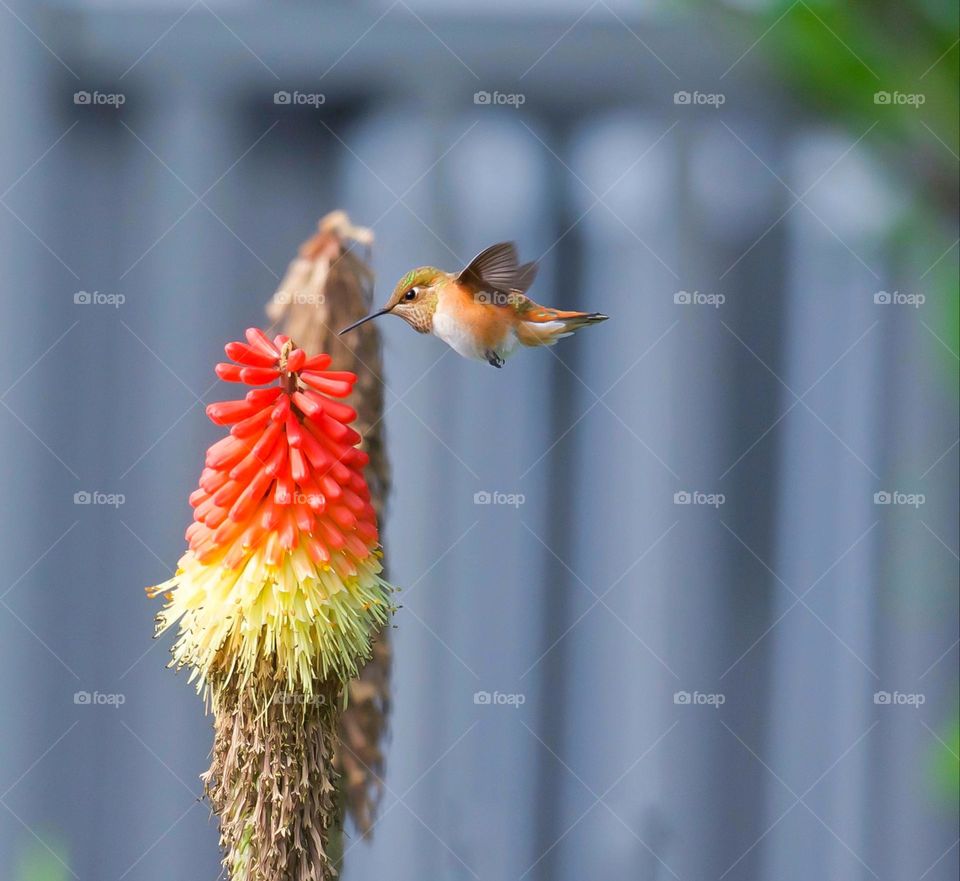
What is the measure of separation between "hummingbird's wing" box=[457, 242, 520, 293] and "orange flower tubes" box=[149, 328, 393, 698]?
0.56ft

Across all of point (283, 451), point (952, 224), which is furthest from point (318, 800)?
point (952, 224)

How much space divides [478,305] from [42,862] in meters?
1.06

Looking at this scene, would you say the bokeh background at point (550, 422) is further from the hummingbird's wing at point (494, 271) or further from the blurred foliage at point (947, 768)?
the hummingbird's wing at point (494, 271)

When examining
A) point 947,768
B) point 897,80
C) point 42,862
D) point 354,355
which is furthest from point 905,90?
point 42,862

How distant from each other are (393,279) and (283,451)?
45 centimetres

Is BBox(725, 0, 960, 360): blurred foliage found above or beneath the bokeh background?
above

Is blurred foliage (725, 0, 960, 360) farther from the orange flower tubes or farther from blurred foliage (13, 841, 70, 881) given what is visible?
blurred foliage (13, 841, 70, 881)

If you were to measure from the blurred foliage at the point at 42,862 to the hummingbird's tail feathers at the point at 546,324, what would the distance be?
3.36 ft

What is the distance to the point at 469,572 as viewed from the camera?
137 cm

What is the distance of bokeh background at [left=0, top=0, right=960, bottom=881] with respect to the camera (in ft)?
4.37

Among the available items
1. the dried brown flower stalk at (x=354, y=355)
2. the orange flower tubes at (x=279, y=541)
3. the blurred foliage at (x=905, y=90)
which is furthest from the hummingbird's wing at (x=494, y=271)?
the blurred foliage at (x=905, y=90)

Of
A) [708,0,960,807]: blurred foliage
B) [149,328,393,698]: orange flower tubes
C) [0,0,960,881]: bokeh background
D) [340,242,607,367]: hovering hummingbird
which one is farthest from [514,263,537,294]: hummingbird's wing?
[708,0,960,807]: blurred foliage

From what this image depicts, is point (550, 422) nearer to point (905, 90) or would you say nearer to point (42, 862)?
point (905, 90)

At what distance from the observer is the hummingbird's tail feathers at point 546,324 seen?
1081 millimetres
